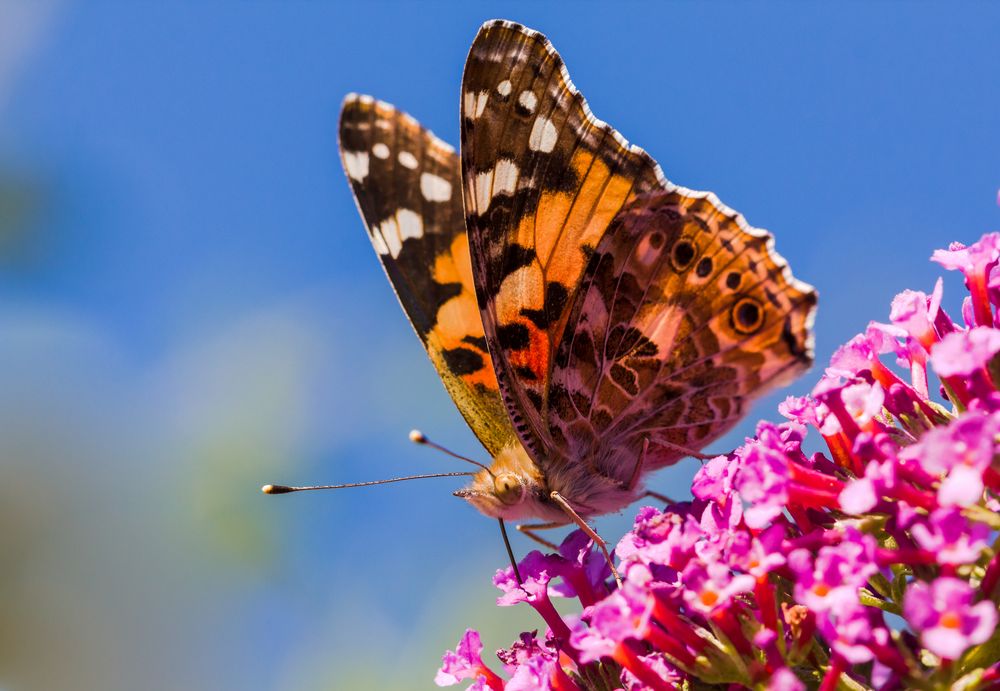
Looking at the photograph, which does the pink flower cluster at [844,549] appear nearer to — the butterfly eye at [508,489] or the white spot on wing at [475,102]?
the butterfly eye at [508,489]

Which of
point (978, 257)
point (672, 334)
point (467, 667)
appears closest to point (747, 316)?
point (672, 334)

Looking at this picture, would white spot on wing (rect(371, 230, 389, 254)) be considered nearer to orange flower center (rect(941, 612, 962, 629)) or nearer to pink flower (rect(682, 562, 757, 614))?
pink flower (rect(682, 562, 757, 614))

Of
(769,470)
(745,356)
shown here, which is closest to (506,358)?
(745,356)

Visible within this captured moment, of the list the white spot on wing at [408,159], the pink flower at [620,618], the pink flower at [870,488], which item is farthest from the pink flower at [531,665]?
the white spot on wing at [408,159]

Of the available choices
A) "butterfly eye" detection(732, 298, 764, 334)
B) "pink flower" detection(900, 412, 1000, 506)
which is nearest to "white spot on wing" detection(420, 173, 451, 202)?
"butterfly eye" detection(732, 298, 764, 334)

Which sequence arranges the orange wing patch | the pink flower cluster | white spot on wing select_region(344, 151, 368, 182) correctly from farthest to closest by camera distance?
1. white spot on wing select_region(344, 151, 368, 182)
2. the orange wing patch
3. the pink flower cluster

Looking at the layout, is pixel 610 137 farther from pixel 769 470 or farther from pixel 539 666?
pixel 539 666

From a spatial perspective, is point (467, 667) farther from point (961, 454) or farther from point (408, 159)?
point (408, 159)
